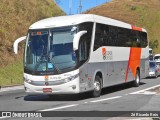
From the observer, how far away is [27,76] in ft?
57.0

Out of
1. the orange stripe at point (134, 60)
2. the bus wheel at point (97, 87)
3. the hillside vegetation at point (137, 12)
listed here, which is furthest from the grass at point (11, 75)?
the hillside vegetation at point (137, 12)

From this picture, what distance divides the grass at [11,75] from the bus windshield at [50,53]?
12.9 metres

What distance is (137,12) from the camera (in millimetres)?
110875

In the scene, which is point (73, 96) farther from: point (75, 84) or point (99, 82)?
point (75, 84)

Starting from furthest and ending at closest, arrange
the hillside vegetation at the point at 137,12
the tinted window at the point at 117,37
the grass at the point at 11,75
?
the hillside vegetation at the point at 137,12
the grass at the point at 11,75
the tinted window at the point at 117,37

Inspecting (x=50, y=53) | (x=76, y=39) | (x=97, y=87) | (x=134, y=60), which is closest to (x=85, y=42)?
(x=76, y=39)

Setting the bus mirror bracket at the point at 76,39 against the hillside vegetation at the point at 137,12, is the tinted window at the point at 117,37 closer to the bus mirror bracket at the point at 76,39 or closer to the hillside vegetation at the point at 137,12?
the bus mirror bracket at the point at 76,39

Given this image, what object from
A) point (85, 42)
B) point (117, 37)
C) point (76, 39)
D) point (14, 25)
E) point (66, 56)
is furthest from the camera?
point (14, 25)

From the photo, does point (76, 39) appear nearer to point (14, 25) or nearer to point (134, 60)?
point (134, 60)

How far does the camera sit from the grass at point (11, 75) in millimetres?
31178

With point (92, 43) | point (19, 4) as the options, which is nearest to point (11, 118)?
point (92, 43)

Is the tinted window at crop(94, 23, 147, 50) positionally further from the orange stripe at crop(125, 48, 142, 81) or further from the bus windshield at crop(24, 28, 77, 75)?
the bus windshield at crop(24, 28, 77, 75)

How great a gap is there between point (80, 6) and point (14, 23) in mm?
24677

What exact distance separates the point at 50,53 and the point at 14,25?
80.6 feet
